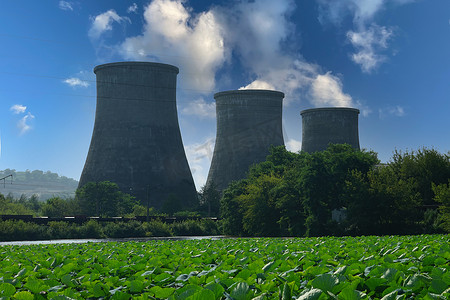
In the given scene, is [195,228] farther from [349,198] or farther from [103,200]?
[103,200]

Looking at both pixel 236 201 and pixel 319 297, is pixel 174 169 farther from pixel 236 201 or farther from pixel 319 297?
pixel 319 297

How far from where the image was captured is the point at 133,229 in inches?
1796

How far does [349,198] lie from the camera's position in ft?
115

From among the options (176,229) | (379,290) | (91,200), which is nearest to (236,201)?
(176,229)

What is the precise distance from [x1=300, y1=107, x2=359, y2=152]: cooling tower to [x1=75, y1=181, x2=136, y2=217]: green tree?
30123 millimetres

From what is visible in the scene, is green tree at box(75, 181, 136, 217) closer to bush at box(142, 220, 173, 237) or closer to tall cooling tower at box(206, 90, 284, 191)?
tall cooling tower at box(206, 90, 284, 191)

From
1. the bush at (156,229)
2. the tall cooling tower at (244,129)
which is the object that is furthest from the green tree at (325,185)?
the tall cooling tower at (244,129)

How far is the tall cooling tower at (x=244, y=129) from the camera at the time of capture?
7531 cm

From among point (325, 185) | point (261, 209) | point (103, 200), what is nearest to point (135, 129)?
point (103, 200)

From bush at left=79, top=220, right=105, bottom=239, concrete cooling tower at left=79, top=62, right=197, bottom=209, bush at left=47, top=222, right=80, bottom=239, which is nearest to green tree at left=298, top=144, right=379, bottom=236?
bush at left=79, top=220, right=105, bottom=239

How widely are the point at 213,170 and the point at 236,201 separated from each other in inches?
1376

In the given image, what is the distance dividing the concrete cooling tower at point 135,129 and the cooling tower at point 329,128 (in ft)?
70.2

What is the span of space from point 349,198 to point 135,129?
140 ft

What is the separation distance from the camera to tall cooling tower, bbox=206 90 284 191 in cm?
7531
